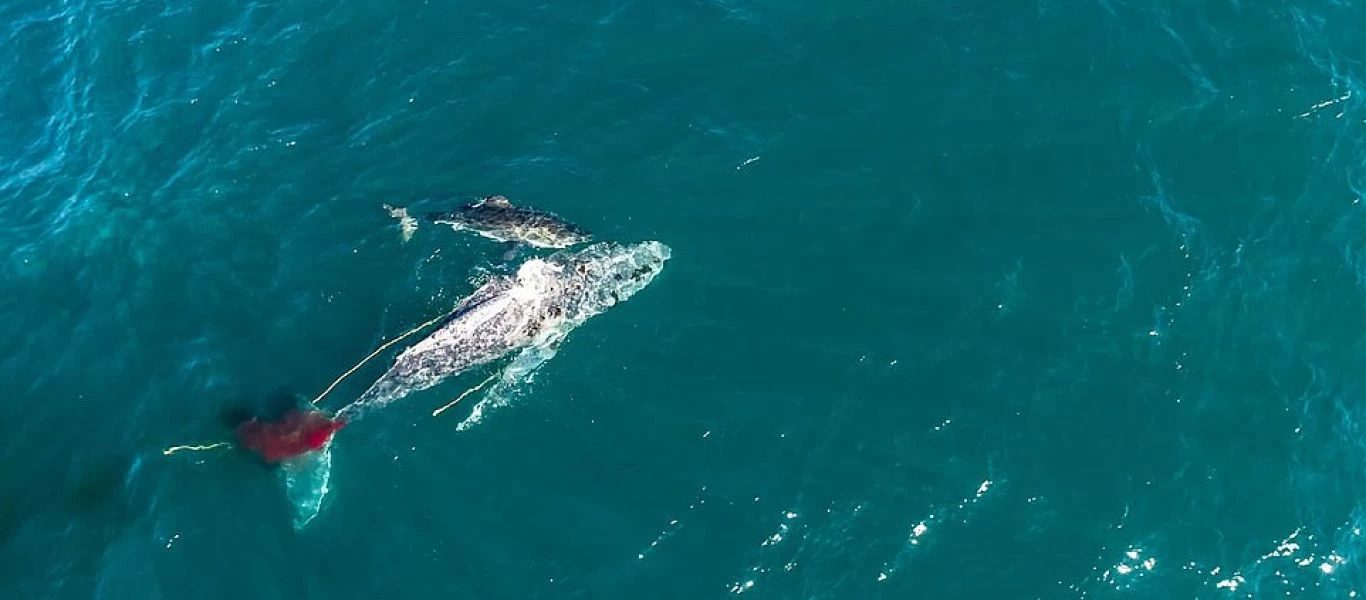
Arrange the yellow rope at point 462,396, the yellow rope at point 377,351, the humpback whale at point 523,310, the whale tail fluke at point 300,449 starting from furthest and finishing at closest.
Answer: the humpback whale at point 523,310, the yellow rope at point 377,351, the yellow rope at point 462,396, the whale tail fluke at point 300,449

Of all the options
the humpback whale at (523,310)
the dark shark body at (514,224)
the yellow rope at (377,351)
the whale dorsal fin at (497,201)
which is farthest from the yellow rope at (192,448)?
the whale dorsal fin at (497,201)

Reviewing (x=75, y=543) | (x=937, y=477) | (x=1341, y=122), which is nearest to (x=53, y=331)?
(x=75, y=543)

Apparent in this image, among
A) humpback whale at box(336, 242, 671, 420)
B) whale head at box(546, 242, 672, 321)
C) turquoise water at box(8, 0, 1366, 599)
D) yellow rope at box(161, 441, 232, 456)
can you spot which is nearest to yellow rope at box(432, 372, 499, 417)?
turquoise water at box(8, 0, 1366, 599)

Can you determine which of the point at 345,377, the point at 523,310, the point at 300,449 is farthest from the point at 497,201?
the point at 300,449

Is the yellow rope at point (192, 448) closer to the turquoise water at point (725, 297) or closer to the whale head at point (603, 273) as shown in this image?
the turquoise water at point (725, 297)

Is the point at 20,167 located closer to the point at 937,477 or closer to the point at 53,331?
the point at 53,331

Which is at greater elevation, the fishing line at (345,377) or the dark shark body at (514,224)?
the dark shark body at (514,224)
